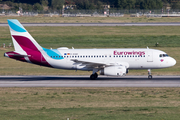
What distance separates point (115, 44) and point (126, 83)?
116 feet

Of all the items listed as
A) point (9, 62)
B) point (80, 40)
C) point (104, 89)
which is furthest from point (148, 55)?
point (80, 40)

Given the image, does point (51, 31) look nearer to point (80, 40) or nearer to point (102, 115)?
point (80, 40)

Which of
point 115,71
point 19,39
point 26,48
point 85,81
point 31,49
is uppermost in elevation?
point 19,39

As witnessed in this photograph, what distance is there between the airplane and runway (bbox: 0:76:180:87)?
5.47 ft

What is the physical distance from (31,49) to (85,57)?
24.4 ft

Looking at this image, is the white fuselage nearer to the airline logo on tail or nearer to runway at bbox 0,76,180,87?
the airline logo on tail

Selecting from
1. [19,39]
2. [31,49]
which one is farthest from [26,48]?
[19,39]

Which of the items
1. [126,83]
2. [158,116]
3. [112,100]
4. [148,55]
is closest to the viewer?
[158,116]

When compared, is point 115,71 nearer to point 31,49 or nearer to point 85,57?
point 85,57

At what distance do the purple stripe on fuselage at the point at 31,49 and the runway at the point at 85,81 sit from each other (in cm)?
274

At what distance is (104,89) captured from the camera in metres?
35.3

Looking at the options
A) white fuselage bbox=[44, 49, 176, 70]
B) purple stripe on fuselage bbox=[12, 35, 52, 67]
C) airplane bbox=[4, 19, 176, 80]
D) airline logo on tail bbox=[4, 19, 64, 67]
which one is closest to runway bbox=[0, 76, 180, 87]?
airplane bbox=[4, 19, 176, 80]

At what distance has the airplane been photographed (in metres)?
41.8

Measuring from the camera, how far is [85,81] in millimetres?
41219
